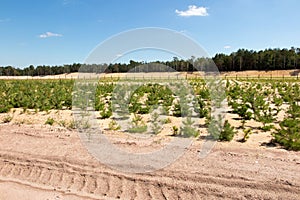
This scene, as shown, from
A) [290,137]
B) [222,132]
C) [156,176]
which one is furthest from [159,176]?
[290,137]

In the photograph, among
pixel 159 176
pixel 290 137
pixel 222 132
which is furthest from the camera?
pixel 222 132

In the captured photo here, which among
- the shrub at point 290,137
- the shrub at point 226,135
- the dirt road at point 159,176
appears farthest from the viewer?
the shrub at point 226,135

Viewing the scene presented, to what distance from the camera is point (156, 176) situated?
214 inches

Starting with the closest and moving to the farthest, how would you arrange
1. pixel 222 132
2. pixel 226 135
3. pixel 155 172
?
pixel 155 172, pixel 226 135, pixel 222 132

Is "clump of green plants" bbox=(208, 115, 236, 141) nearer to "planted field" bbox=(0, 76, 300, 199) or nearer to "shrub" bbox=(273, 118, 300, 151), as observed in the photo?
"planted field" bbox=(0, 76, 300, 199)

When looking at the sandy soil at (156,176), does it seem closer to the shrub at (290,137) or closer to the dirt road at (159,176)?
the dirt road at (159,176)

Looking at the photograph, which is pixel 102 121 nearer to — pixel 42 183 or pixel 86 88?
pixel 42 183

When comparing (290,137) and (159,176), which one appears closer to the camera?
(159,176)

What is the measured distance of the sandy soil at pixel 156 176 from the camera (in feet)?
15.9

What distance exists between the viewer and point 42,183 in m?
5.52

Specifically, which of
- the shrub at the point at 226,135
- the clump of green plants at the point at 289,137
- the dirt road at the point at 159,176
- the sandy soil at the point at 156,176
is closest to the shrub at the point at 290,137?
the clump of green plants at the point at 289,137

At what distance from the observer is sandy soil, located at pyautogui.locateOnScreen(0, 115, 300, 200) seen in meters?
4.86

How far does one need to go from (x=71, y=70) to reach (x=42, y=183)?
286 ft

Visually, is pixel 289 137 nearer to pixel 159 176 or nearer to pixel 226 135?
pixel 226 135
